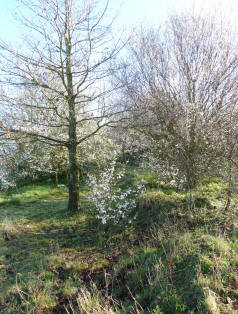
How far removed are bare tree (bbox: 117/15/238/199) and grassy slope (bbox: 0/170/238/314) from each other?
4.19 feet

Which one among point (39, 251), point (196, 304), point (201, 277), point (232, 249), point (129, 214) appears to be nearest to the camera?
point (196, 304)

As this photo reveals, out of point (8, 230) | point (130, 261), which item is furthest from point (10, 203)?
point (130, 261)

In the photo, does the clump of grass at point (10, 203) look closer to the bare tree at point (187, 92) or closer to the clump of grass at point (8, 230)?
the clump of grass at point (8, 230)

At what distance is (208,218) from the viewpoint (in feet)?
16.2

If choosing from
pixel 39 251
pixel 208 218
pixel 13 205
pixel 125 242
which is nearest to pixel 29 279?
pixel 39 251

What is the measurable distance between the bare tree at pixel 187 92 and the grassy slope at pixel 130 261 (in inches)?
50.3

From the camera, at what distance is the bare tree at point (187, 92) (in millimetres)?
5855

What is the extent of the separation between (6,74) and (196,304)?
238 inches

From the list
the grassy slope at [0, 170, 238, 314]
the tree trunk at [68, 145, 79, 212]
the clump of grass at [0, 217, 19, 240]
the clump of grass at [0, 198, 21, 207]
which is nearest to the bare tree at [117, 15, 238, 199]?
the grassy slope at [0, 170, 238, 314]

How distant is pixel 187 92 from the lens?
679 centimetres

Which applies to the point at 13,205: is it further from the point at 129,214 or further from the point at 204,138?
the point at 204,138

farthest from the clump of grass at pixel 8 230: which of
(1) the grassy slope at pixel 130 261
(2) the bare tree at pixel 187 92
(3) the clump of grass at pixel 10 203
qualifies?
(2) the bare tree at pixel 187 92

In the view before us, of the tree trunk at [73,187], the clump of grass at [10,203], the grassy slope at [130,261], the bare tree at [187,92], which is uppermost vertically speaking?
the bare tree at [187,92]

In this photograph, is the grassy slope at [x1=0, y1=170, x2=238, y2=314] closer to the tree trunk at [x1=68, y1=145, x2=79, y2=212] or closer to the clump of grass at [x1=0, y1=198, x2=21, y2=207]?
the tree trunk at [x1=68, y1=145, x2=79, y2=212]
